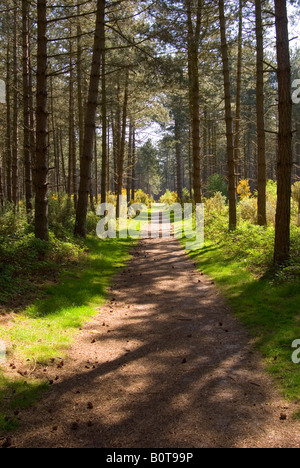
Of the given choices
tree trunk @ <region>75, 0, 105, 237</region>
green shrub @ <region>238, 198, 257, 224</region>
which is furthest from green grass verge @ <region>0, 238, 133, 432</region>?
green shrub @ <region>238, 198, 257, 224</region>

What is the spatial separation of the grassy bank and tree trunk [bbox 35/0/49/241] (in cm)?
472

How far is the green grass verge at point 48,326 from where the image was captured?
13.0 feet

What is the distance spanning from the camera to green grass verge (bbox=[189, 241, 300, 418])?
14.5 ft

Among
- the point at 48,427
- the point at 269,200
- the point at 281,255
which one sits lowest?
the point at 48,427

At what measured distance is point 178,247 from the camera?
1483 cm

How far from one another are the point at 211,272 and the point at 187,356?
489cm

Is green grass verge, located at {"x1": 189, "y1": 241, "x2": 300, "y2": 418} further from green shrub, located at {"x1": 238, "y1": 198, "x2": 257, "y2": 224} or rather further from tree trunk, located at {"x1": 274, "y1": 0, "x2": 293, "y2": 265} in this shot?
green shrub, located at {"x1": 238, "y1": 198, "x2": 257, "y2": 224}

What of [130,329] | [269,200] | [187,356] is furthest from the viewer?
[269,200]

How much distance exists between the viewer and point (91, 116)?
1211cm

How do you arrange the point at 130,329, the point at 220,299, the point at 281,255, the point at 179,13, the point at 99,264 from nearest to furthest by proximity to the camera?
the point at 130,329
the point at 220,299
the point at 281,255
the point at 99,264
the point at 179,13

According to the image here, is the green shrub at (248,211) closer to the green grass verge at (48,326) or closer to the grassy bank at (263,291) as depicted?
the grassy bank at (263,291)

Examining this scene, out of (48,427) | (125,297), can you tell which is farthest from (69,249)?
(48,427)

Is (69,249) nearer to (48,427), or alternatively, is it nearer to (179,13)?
(48,427)
